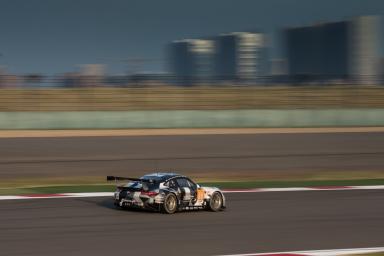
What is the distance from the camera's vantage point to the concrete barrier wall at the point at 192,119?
1169 inches

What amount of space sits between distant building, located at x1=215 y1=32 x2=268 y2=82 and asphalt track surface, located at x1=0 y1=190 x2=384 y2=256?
70.9 feet

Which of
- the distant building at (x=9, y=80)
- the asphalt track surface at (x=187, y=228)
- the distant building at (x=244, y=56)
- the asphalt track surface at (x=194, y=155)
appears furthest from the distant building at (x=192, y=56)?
the asphalt track surface at (x=187, y=228)

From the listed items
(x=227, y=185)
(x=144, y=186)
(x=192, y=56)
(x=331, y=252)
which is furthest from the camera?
(x=192, y=56)

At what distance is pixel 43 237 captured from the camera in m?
11.2

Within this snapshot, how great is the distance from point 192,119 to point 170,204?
58.5ft

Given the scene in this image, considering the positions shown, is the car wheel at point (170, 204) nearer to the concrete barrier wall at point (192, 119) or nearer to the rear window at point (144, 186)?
the rear window at point (144, 186)

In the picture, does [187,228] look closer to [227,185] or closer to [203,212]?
[203,212]

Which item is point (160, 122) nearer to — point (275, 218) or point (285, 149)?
point (285, 149)

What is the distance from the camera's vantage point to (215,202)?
15.0 meters

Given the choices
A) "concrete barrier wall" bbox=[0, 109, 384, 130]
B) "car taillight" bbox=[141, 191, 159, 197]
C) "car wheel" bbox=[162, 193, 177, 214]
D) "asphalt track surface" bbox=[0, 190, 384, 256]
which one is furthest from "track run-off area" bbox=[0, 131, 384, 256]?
"concrete barrier wall" bbox=[0, 109, 384, 130]

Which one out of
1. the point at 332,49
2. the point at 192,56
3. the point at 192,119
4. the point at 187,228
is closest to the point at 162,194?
the point at 187,228

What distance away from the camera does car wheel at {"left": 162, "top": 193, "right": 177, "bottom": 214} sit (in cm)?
1403

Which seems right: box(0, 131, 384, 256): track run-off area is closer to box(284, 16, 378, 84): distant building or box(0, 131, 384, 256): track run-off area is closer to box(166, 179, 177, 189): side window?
box(166, 179, 177, 189): side window

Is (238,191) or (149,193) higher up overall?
(149,193)
